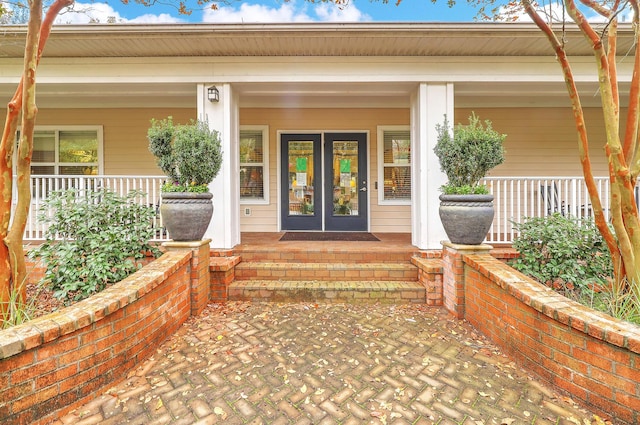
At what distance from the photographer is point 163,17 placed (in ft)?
13.5

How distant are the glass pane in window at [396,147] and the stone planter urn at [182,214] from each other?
4.12m

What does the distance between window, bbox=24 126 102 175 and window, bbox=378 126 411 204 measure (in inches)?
225

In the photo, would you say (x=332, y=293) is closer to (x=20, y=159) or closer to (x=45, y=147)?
(x=20, y=159)

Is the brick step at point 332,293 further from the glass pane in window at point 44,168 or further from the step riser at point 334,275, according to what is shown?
the glass pane in window at point 44,168

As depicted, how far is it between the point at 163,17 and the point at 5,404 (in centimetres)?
430

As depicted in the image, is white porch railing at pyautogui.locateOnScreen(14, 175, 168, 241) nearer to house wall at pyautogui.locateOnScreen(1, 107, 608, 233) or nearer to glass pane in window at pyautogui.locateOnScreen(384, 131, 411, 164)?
house wall at pyautogui.locateOnScreen(1, 107, 608, 233)

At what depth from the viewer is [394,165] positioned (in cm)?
648

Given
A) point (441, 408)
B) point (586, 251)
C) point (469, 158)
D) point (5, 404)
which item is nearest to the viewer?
Result: point (5, 404)

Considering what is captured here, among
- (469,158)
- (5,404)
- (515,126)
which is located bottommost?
(5,404)

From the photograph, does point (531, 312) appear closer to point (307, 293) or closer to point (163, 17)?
point (307, 293)

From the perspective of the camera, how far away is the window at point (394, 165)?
6445mm

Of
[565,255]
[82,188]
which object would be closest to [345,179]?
[565,255]

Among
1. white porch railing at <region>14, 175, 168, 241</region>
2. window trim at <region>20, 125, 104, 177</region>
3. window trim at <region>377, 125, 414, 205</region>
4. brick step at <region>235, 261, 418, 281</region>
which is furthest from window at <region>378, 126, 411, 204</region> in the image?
window trim at <region>20, 125, 104, 177</region>

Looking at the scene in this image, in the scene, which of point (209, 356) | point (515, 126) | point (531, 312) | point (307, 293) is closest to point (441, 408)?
point (531, 312)
